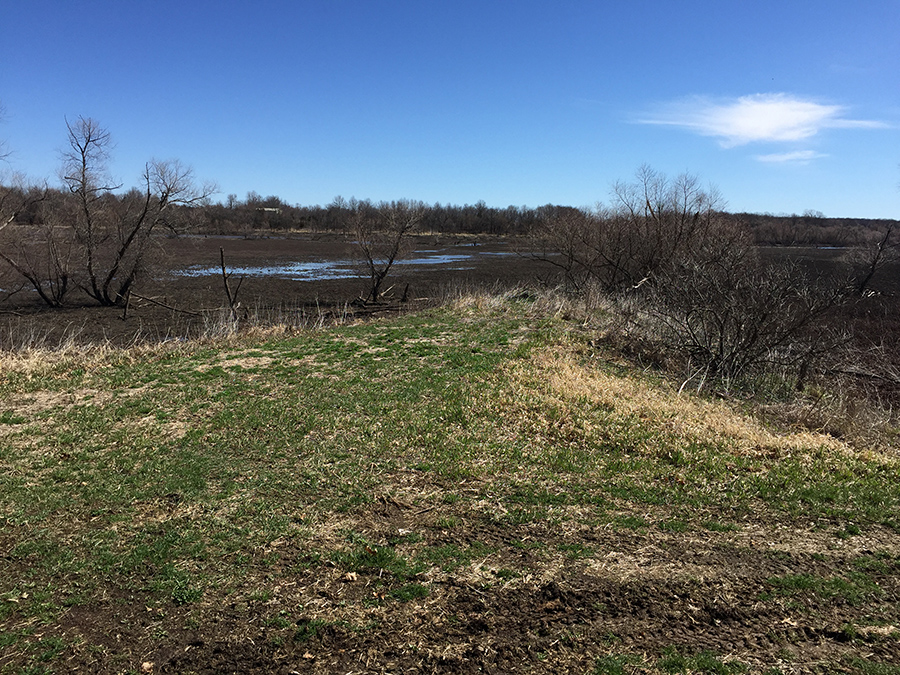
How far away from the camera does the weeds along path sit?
3.80m

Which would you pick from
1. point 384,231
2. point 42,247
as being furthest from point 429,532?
point 42,247

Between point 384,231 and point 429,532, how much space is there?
2453 cm

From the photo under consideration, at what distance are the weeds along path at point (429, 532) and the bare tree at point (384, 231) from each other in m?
18.7

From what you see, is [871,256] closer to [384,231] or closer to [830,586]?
[384,231]

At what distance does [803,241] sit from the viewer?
92750 mm

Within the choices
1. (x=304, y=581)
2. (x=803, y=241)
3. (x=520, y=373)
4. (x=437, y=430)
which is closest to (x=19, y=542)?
(x=304, y=581)

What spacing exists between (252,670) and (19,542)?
2932mm

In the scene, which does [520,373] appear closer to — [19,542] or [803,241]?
[19,542]

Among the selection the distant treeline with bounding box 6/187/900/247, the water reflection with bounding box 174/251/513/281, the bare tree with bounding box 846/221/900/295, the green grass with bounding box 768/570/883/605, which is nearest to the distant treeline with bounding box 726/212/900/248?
the distant treeline with bounding box 6/187/900/247

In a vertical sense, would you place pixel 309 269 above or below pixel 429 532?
above

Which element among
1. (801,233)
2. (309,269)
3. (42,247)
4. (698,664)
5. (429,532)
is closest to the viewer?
(698,664)

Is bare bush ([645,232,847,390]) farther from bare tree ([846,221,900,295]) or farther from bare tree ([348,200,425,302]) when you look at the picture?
bare tree ([846,221,900,295])

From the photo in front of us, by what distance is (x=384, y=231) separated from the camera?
28516mm

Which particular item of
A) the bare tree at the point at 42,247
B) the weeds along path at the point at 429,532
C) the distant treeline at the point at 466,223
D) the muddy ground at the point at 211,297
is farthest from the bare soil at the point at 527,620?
the distant treeline at the point at 466,223
